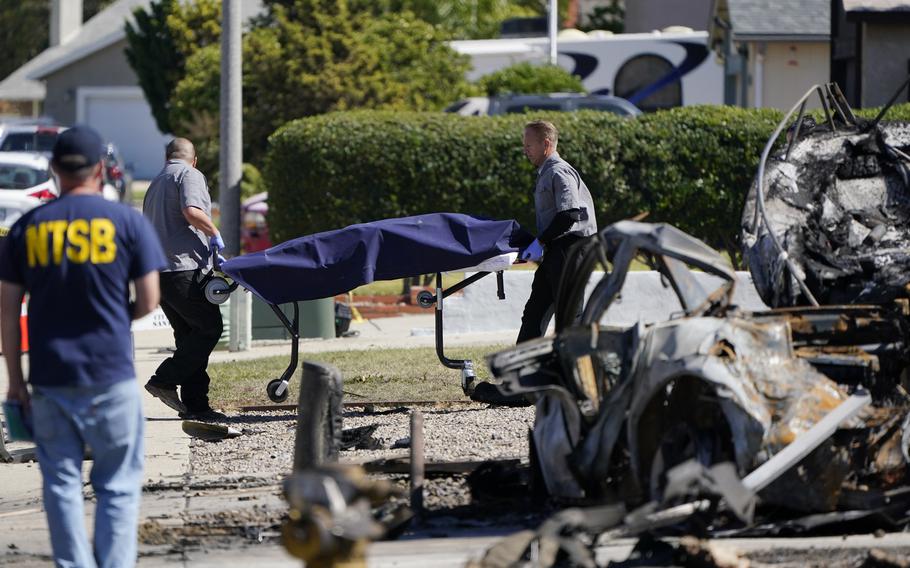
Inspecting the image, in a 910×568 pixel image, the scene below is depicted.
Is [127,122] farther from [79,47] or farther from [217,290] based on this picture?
[217,290]

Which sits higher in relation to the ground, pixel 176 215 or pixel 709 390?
pixel 176 215

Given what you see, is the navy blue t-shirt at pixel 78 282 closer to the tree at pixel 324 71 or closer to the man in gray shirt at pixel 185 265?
the man in gray shirt at pixel 185 265

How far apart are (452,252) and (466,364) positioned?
93 cm

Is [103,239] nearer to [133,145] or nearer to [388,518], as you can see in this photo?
[388,518]

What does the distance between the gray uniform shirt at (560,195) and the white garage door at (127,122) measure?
41267 millimetres

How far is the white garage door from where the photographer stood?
50094mm

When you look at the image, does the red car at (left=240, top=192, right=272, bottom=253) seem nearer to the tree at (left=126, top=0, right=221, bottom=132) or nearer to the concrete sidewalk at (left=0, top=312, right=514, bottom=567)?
the concrete sidewalk at (left=0, top=312, right=514, bottom=567)

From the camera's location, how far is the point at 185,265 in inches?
392

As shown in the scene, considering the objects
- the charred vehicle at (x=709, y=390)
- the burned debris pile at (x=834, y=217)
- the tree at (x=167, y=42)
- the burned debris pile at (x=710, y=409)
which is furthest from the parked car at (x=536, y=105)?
the burned debris pile at (x=710, y=409)

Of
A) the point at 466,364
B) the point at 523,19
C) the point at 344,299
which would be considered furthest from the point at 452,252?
the point at 523,19

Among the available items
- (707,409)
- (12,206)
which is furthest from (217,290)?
(12,206)

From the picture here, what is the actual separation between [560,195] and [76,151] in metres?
4.79

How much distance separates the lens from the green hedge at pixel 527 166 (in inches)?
666

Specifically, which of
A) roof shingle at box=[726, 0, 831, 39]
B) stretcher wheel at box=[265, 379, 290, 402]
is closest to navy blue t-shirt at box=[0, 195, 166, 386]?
stretcher wheel at box=[265, 379, 290, 402]
